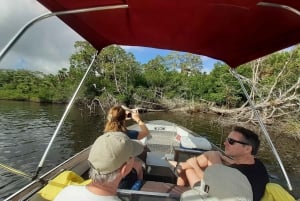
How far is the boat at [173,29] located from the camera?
8.00ft

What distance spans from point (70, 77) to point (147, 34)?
37.8m

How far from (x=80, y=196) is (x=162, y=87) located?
120 ft

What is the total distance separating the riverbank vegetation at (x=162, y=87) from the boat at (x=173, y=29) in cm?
1927

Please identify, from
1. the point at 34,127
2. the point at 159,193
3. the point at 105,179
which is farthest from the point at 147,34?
the point at 34,127

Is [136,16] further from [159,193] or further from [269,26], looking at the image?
[159,193]

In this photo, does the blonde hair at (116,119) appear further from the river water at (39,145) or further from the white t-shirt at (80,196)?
the river water at (39,145)

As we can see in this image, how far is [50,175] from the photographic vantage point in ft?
11.2

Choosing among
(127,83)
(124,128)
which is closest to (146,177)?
(124,128)

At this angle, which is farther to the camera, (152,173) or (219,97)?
(219,97)

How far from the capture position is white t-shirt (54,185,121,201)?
1634mm

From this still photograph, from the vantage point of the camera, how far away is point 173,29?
312 centimetres

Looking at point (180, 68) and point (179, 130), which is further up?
point (180, 68)

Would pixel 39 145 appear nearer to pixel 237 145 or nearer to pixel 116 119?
pixel 116 119

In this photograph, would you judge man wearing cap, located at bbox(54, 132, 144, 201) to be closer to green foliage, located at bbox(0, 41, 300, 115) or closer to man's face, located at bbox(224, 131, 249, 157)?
man's face, located at bbox(224, 131, 249, 157)
